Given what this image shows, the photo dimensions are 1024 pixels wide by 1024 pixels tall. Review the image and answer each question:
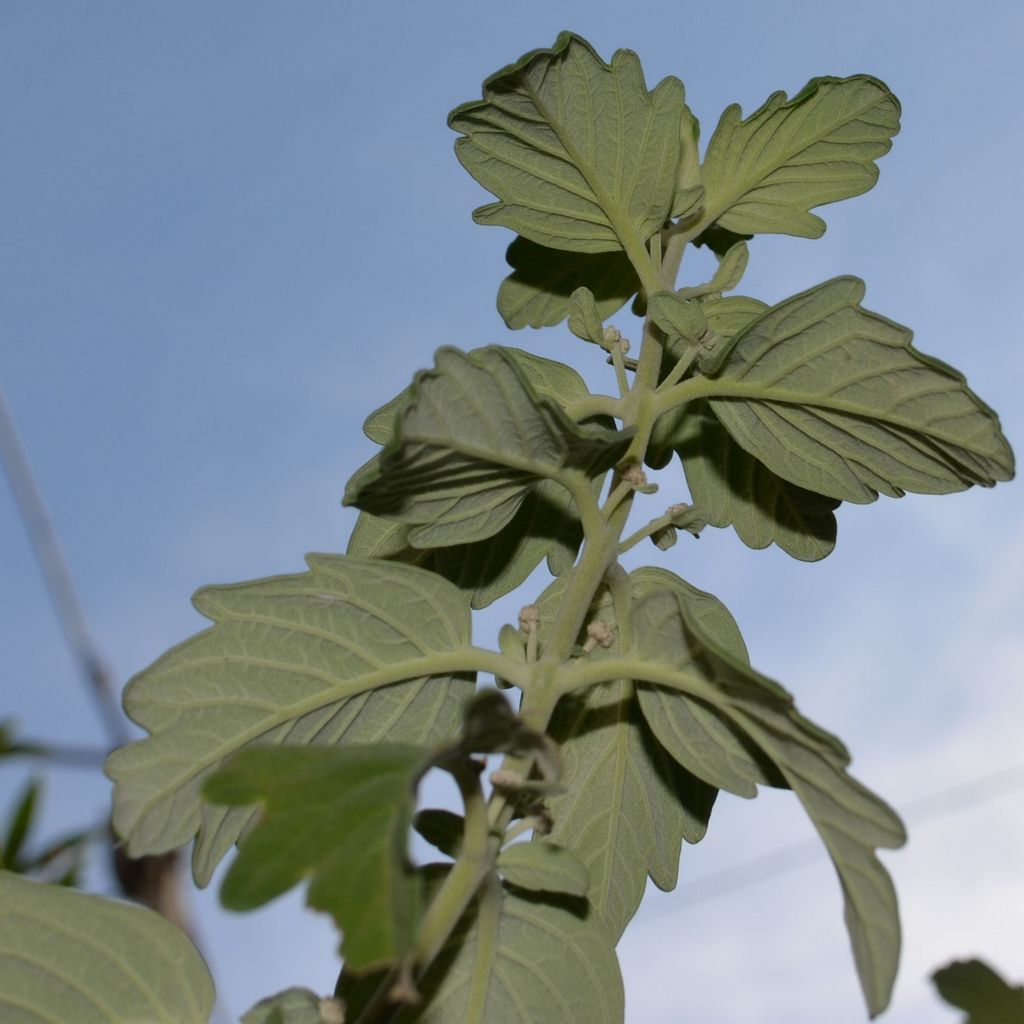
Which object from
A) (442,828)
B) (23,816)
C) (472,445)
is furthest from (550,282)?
(23,816)

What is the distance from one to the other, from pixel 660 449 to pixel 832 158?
12.5 inches

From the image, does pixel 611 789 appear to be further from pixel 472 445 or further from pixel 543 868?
pixel 472 445

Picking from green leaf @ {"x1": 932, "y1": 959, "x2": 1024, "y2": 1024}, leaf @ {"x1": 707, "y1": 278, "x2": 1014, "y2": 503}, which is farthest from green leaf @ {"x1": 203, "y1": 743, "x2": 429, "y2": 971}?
leaf @ {"x1": 707, "y1": 278, "x2": 1014, "y2": 503}

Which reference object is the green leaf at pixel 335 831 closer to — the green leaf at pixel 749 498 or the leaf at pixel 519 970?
the leaf at pixel 519 970

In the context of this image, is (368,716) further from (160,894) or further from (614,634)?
(160,894)

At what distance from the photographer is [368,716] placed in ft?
2.72

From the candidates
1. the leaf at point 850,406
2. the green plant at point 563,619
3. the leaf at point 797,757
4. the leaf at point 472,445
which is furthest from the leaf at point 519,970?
the leaf at point 850,406

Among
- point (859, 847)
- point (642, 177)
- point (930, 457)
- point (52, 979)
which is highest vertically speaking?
point (642, 177)

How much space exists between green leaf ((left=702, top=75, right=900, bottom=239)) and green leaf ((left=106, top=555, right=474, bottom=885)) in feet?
1.60

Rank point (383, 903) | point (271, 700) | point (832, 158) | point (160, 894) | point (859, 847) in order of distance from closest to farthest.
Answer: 1. point (383, 903)
2. point (859, 847)
3. point (271, 700)
4. point (832, 158)
5. point (160, 894)

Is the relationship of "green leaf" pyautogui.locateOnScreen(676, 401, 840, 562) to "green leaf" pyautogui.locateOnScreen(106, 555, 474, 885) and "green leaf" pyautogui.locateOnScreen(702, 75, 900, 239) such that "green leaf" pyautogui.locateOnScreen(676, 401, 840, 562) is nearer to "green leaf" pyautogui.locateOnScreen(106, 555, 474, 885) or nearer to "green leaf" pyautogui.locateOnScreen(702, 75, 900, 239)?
"green leaf" pyautogui.locateOnScreen(702, 75, 900, 239)

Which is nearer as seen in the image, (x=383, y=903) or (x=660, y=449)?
(x=383, y=903)

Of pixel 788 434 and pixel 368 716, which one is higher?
Result: pixel 788 434

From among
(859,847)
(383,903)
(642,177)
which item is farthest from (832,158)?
(383,903)
